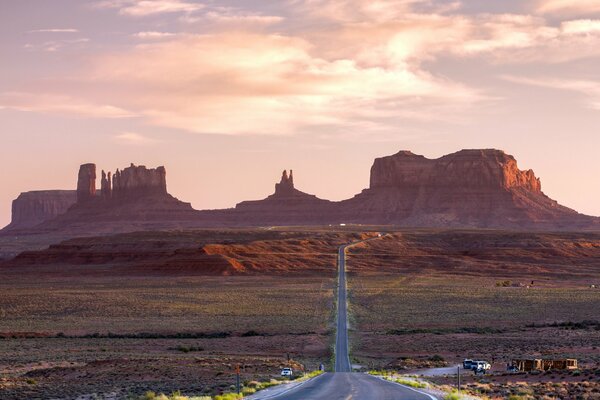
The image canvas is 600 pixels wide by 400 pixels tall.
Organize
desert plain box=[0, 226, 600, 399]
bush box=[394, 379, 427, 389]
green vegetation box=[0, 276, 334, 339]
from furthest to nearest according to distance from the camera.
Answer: green vegetation box=[0, 276, 334, 339] → desert plain box=[0, 226, 600, 399] → bush box=[394, 379, 427, 389]

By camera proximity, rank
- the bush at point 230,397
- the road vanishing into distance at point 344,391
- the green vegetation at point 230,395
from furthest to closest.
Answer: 1. the road vanishing into distance at point 344,391
2. the green vegetation at point 230,395
3. the bush at point 230,397

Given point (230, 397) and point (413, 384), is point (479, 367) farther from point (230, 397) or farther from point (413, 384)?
point (230, 397)

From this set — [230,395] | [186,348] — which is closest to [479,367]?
[230,395]

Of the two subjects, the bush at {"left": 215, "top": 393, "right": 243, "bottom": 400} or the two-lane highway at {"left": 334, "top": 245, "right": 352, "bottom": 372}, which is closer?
the bush at {"left": 215, "top": 393, "right": 243, "bottom": 400}

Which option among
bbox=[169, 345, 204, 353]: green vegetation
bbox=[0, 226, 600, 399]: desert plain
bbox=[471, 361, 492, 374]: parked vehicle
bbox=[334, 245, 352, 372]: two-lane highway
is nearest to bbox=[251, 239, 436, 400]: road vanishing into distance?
bbox=[0, 226, 600, 399]: desert plain

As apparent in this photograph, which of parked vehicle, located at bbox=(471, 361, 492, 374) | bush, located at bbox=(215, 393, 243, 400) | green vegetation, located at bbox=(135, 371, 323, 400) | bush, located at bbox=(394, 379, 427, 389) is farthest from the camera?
parked vehicle, located at bbox=(471, 361, 492, 374)

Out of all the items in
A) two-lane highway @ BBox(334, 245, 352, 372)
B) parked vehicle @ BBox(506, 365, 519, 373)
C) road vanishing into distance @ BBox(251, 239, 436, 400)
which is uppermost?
road vanishing into distance @ BBox(251, 239, 436, 400)

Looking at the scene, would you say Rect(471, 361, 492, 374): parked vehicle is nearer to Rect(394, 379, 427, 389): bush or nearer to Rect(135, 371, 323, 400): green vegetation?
Rect(394, 379, 427, 389): bush

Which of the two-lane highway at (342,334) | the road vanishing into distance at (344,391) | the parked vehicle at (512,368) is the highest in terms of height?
the road vanishing into distance at (344,391)

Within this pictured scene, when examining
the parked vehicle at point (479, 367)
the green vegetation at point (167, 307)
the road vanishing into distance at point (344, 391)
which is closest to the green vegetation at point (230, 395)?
the road vanishing into distance at point (344, 391)

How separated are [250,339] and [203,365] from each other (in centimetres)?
1786

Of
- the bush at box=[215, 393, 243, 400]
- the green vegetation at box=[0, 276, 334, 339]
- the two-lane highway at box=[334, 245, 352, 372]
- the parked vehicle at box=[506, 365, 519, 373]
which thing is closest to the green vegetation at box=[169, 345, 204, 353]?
the green vegetation at box=[0, 276, 334, 339]

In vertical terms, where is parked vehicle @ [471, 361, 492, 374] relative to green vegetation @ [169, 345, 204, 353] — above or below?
above

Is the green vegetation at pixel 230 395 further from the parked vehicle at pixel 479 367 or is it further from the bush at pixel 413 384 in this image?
the parked vehicle at pixel 479 367
